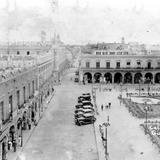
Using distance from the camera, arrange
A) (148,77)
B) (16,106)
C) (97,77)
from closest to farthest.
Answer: (16,106) → (148,77) → (97,77)

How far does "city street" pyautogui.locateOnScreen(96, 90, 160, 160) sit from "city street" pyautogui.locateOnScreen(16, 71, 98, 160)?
2.35 meters

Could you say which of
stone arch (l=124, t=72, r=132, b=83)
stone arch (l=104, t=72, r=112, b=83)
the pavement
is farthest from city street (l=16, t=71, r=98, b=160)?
stone arch (l=124, t=72, r=132, b=83)

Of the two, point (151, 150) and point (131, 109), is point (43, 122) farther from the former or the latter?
point (151, 150)

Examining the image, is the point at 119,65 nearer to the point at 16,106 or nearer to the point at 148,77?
the point at 148,77

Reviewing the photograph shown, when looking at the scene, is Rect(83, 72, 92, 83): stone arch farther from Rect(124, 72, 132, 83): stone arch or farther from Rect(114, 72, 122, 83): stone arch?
Rect(124, 72, 132, 83): stone arch

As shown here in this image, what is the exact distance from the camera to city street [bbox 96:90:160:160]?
33.5m

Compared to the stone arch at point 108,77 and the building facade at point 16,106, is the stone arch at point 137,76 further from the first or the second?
the building facade at point 16,106

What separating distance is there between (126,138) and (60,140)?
7.87 m

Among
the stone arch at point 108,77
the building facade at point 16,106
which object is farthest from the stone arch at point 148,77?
the building facade at point 16,106

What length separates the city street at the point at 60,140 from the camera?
34341 millimetres

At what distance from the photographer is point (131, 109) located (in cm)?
5525

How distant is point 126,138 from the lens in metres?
39.6

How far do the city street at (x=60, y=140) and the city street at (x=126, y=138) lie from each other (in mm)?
2351

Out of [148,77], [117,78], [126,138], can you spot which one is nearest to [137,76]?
[148,77]
